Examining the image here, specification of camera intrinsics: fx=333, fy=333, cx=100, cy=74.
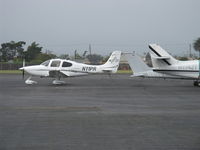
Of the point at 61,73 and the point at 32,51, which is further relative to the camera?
the point at 32,51

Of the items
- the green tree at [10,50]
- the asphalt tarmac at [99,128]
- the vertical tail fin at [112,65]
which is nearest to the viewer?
the asphalt tarmac at [99,128]

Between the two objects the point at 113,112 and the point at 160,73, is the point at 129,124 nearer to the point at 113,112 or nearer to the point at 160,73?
the point at 113,112

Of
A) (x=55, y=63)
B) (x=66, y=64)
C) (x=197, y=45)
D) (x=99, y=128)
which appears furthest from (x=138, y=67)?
(x=197, y=45)

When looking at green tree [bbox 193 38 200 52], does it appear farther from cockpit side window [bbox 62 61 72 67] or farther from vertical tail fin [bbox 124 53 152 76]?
cockpit side window [bbox 62 61 72 67]

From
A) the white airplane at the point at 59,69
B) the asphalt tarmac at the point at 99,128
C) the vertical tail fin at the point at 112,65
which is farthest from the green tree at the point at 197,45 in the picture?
the asphalt tarmac at the point at 99,128

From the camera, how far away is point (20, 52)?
84.1 meters

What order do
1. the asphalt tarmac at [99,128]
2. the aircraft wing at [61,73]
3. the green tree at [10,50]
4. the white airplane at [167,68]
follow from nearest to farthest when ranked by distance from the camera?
1. the asphalt tarmac at [99,128]
2. the white airplane at [167,68]
3. the aircraft wing at [61,73]
4. the green tree at [10,50]

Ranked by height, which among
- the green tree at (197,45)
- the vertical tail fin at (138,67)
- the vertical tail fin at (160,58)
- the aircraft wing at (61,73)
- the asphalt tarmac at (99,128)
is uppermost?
the green tree at (197,45)

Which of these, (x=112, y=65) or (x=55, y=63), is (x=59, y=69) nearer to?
(x=55, y=63)

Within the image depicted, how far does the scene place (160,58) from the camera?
22.0m

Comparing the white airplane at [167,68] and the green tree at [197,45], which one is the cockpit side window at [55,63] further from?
the green tree at [197,45]

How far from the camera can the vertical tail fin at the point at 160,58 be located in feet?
72.7

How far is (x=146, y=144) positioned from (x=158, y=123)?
2246mm

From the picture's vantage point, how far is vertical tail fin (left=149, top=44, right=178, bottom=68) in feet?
72.7
